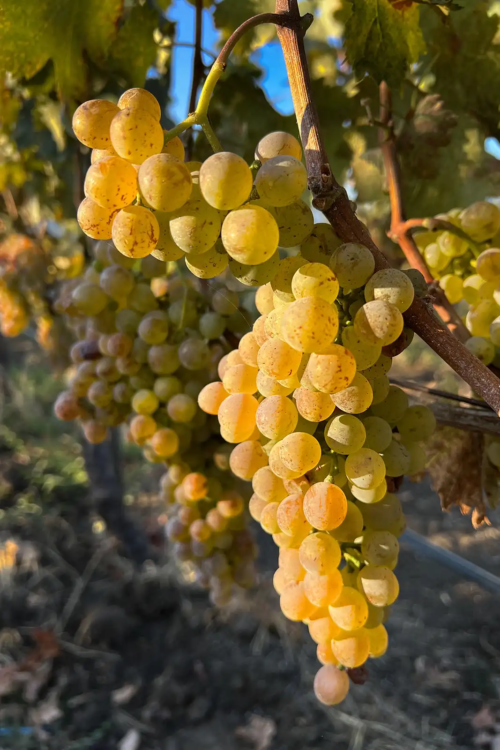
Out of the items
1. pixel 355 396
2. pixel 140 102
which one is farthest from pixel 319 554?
pixel 140 102

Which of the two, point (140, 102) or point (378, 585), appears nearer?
point (140, 102)

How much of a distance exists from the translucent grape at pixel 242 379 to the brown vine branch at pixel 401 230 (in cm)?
23

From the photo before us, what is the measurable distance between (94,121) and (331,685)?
52cm

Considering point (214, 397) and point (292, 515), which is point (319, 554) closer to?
point (292, 515)

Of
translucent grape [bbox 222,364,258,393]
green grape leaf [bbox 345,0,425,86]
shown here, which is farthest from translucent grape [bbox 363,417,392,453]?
green grape leaf [bbox 345,0,425,86]

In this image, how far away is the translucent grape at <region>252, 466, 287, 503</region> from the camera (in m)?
0.48

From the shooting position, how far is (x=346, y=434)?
0.42 m

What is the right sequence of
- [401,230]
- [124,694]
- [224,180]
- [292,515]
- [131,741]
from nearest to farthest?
[224,180]
[292,515]
[401,230]
[131,741]
[124,694]

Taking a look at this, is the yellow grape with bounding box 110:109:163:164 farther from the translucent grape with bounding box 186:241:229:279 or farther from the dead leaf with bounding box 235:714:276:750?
the dead leaf with bounding box 235:714:276:750

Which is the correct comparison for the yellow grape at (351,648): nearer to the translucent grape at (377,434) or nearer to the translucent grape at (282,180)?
the translucent grape at (377,434)

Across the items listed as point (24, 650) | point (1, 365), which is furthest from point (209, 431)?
point (1, 365)

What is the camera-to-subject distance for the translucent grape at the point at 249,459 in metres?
0.49

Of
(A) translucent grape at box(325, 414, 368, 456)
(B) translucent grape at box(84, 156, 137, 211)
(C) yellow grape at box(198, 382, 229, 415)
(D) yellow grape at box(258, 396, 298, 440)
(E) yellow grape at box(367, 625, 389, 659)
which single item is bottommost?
(E) yellow grape at box(367, 625, 389, 659)

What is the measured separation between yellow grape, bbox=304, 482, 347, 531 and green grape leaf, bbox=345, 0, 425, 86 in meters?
0.47
